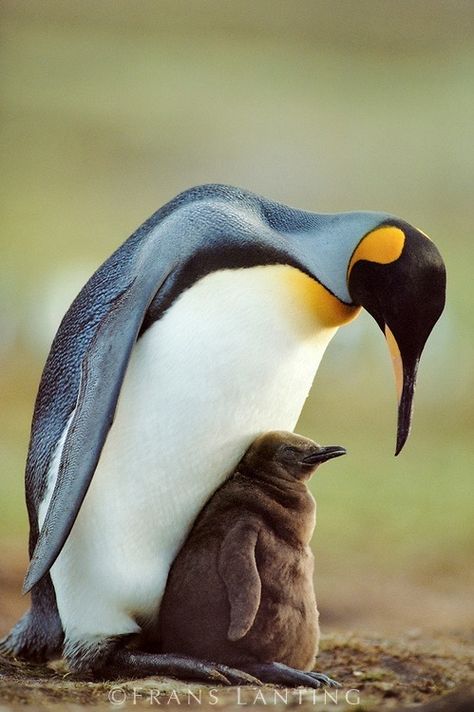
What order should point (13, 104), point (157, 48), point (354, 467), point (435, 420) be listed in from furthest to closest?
point (354, 467), point (435, 420), point (13, 104), point (157, 48)

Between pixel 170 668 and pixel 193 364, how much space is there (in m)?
0.35

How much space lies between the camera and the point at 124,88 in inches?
64.9

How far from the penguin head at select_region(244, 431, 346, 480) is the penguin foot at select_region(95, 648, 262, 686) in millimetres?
222

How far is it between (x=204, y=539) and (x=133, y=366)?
0.22 m

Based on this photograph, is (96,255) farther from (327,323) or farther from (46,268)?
(327,323)

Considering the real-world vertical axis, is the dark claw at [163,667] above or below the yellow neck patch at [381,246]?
below

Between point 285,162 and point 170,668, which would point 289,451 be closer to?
point 170,668

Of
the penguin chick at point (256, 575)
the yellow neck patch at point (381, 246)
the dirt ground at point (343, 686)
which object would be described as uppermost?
the yellow neck patch at point (381, 246)

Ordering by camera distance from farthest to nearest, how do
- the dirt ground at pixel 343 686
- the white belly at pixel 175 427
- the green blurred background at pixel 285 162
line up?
1. the green blurred background at pixel 285 162
2. the white belly at pixel 175 427
3. the dirt ground at pixel 343 686

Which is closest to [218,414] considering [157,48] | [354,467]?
[157,48]

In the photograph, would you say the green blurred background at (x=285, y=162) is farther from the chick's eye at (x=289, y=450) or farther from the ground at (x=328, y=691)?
the chick's eye at (x=289, y=450)

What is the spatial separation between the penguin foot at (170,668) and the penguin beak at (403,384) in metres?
0.32

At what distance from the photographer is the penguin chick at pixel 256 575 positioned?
42.8 inches

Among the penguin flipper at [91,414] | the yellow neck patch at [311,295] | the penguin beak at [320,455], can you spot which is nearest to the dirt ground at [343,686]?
the penguin flipper at [91,414]
